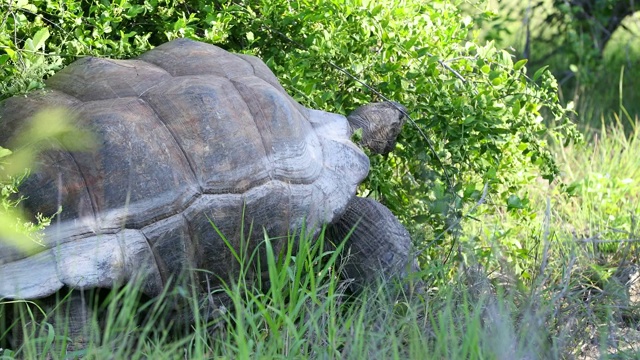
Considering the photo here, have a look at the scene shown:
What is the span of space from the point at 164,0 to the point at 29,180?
135cm

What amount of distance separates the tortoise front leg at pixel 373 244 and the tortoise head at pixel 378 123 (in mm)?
332

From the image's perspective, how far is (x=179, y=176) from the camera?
2.96 meters

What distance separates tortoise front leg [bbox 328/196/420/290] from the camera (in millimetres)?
3576

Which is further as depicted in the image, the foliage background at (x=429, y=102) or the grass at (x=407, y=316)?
the foliage background at (x=429, y=102)

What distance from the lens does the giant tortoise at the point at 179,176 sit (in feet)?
9.05

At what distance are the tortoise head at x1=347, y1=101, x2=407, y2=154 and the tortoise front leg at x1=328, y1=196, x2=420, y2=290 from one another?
1.09 feet

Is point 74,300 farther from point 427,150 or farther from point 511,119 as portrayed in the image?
point 511,119

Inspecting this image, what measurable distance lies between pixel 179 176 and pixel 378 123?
3.85ft

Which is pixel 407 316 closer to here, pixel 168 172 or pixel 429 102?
pixel 168 172

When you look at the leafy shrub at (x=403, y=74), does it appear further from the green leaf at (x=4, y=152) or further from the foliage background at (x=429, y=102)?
the green leaf at (x=4, y=152)

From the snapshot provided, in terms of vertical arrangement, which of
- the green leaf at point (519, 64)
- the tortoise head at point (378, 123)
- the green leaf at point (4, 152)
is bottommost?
the tortoise head at point (378, 123)

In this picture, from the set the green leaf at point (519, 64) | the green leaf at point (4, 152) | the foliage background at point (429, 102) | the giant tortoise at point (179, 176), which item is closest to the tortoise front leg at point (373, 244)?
the giant tortoise at point (179, 176)

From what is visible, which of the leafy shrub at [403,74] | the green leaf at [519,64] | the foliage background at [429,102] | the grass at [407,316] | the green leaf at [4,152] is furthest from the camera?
the green leaf at [519,64]

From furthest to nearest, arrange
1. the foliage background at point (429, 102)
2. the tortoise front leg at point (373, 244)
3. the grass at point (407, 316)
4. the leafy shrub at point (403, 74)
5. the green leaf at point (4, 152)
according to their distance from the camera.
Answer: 1. the leafy shrub at point (403, 74)
2. the tortoise front leg at point (373, 244)
3. the foliage background at point (429, 102)
4. the green leaf at point (4, 152)
5. the grass at point (407, 316)
